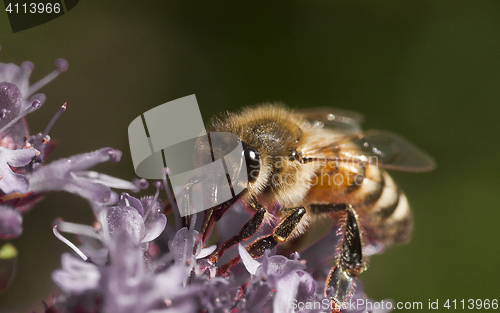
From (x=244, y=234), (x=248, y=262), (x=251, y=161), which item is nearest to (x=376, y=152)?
(x=251, y=161)

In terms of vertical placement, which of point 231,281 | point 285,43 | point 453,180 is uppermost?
point 285,43

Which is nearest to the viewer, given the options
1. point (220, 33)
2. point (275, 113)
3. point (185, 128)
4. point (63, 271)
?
point (63, 271)

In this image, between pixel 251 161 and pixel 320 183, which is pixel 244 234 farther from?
pixel 320 183

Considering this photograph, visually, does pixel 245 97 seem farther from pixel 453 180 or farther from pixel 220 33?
pixel 453 180

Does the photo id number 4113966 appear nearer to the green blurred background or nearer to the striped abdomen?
the green blurred background

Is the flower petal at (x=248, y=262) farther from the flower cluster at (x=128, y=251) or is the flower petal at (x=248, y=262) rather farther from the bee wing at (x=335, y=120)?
the bee wing at (x=335, y=120)

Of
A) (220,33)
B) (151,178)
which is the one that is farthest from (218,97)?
(151,178)

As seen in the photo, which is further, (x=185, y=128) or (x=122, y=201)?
(x=185, y=128)
